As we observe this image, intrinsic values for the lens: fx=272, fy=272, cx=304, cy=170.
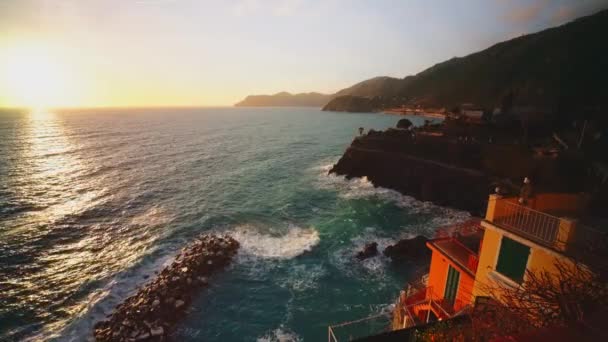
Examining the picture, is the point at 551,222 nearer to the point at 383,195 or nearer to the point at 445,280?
the point at 445,280

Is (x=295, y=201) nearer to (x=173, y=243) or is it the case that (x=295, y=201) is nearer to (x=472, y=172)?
(x=173, y=243)

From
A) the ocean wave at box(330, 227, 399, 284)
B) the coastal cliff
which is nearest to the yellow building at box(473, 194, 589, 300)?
the ocean wave at box(330, 227, 399, 284)

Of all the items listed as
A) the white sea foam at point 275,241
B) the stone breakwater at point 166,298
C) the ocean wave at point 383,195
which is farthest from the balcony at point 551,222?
the ocean wave at point 383,195

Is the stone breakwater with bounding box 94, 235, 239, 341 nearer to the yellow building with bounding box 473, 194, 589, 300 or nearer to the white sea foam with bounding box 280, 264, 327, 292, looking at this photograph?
the white sea foam with bounding box 280, 264, 327, 292

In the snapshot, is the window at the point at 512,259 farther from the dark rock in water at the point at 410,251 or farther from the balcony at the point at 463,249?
the dark rock in water at the point at 410,251

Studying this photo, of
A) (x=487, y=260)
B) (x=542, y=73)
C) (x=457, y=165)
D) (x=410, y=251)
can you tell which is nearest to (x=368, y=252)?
(x=410, y=251)
